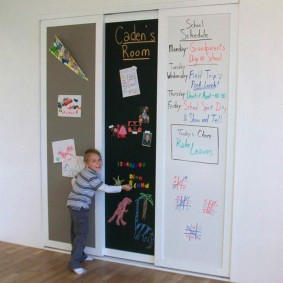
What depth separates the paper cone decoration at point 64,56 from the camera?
11.9 feet

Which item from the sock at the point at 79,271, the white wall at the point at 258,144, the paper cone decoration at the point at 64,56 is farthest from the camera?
the paper cone decoration at the point at 64,56

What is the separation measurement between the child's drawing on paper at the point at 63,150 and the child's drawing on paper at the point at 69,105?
248mm

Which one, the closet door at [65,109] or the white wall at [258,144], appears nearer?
the white wall at [258,144]

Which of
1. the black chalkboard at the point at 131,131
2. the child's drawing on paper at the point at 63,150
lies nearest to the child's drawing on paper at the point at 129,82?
the black chalkboard at the point at 131,131

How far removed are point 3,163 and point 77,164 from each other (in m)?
0.88

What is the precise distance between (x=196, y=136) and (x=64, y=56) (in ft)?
4.59

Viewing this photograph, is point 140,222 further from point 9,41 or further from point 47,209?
point 9,41

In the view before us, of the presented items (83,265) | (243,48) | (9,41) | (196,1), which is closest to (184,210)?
(83,265)

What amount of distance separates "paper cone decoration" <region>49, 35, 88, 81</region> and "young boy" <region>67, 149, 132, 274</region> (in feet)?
2.37

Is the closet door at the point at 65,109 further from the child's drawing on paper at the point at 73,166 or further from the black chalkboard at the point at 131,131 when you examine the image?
the black chalkboard at the point at 131,131

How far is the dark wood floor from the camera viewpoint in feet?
10.7

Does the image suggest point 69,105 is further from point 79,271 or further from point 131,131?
point 79,271

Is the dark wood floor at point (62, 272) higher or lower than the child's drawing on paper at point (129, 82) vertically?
lower

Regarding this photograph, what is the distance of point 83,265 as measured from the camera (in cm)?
356
